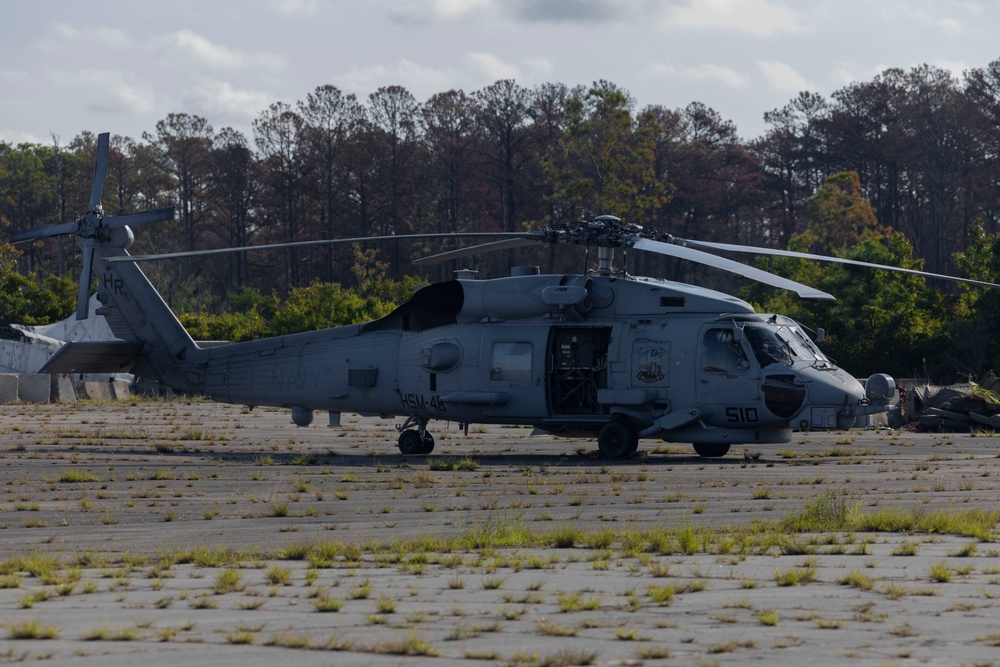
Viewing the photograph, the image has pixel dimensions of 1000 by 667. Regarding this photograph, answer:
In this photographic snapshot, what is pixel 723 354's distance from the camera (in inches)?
861

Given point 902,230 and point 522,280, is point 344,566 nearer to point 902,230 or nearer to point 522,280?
point 522,280

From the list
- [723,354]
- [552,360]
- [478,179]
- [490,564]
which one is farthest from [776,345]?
[478,179]

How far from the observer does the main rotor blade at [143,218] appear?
77.4 feet

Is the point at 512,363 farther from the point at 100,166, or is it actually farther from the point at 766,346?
the point at 100,166

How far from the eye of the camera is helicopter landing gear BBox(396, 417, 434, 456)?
24484 mm

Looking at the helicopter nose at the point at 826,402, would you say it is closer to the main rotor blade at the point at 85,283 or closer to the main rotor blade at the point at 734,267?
the main rotor blade at the point at 734,267

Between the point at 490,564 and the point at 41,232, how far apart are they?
56.7ft

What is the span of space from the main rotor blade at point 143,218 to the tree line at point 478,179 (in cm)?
5626

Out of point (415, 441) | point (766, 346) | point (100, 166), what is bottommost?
point (415, 441)

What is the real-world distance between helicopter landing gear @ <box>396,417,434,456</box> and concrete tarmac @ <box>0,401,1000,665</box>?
2.83 metres

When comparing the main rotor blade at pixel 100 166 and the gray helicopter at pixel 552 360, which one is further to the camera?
the main rotor blade at pixel 100 166

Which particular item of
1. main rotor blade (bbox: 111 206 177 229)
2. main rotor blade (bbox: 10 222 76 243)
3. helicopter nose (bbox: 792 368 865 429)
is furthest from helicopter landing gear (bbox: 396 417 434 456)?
main rotor blade (bbox: 10 222 76 243)

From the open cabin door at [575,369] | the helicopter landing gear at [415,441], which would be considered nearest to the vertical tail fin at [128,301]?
the helicopter landing gear at [415,441]

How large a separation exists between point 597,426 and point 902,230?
74.6 m
